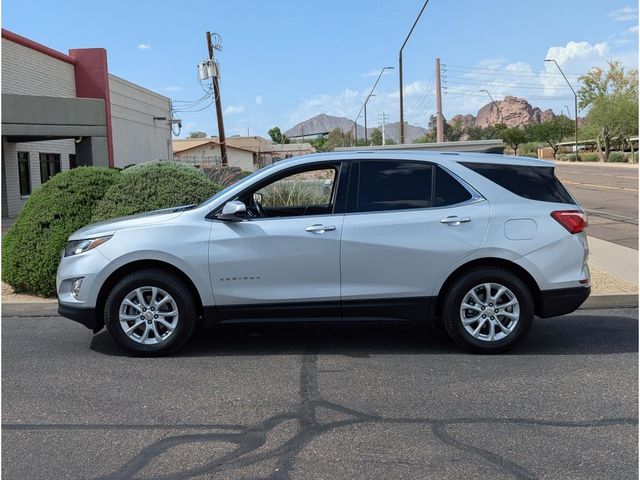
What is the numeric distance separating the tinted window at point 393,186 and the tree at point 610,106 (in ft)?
211

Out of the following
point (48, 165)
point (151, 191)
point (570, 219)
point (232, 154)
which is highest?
point (232, 154)

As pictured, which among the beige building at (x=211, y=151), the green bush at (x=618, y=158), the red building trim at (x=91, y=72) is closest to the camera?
the red building trim at (x=91, y=72)

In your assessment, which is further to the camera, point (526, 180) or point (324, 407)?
point (526, 180)

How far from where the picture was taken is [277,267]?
5844mm

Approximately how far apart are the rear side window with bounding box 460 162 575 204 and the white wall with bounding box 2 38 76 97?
18.1m

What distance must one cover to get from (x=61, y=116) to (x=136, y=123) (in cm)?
1268

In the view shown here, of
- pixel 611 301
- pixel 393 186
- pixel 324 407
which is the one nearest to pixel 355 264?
pixel 393 186

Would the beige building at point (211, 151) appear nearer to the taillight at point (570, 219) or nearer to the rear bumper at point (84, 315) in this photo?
the rear bumper at point (84, 315)

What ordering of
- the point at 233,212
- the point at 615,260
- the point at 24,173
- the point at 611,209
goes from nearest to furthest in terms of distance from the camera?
the point at 233,212 < the point at 615,260 < the point at 611,209 < the point at 24,173

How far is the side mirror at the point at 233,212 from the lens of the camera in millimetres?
5777

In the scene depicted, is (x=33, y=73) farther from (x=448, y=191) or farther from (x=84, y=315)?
(x=448, y=191)

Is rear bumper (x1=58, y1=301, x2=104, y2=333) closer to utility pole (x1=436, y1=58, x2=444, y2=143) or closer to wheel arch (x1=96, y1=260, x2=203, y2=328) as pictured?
wheel arch (x1=96, y1=260, x2=203, y2=328)

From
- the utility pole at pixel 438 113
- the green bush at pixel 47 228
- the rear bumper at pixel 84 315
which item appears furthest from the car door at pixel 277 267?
the utility pole at pixel 438 113

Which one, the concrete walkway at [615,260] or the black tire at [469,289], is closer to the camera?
the black tire at [469,289]
